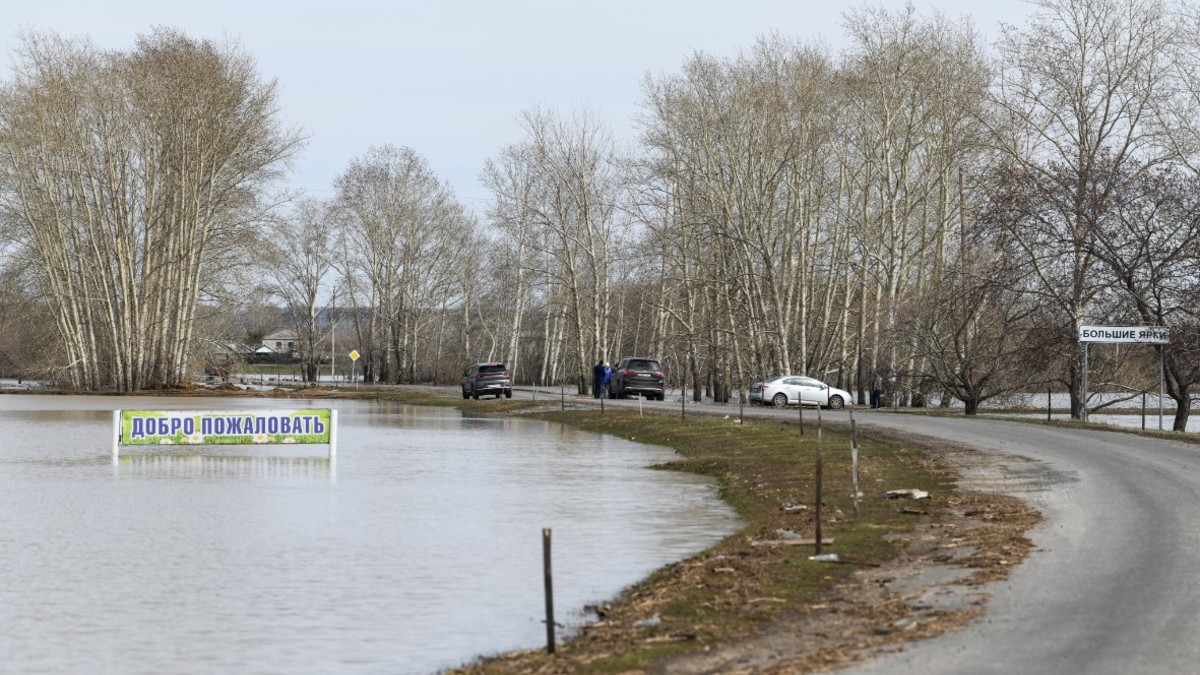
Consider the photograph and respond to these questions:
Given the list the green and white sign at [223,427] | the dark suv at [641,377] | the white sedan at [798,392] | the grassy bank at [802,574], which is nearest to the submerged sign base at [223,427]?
the green and white sign at [223,427]

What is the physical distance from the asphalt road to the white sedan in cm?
2751

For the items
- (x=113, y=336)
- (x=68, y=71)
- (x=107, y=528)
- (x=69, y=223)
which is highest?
(x=68, y=71)

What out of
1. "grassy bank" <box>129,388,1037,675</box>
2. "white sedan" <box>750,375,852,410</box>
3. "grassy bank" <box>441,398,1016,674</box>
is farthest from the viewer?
"white sedan" <box>750,375,852,410</box>

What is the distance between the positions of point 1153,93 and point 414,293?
69.2 m

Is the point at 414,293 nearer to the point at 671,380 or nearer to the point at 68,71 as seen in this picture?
the point at 671,380

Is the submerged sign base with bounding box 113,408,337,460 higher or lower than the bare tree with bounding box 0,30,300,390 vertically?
lower

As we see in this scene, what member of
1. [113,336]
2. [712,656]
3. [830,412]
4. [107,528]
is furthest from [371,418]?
[712,656]

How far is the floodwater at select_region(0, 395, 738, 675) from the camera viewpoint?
13.4 m

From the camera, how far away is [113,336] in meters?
74.8

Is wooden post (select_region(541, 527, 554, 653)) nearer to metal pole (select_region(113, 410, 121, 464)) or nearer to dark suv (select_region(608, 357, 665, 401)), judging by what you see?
metal pole (select_region(113, 410, 121, 464))

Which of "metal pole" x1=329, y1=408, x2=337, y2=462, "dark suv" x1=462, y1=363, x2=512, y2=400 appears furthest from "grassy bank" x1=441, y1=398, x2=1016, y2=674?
"dark suv" x1=462, y1=363, x2=512, y2=400

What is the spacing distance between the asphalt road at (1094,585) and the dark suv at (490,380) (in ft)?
152

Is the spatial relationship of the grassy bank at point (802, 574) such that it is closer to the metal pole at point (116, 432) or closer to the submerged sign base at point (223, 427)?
the submerged sign base at point (223, 427)

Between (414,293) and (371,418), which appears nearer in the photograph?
(371,418)
